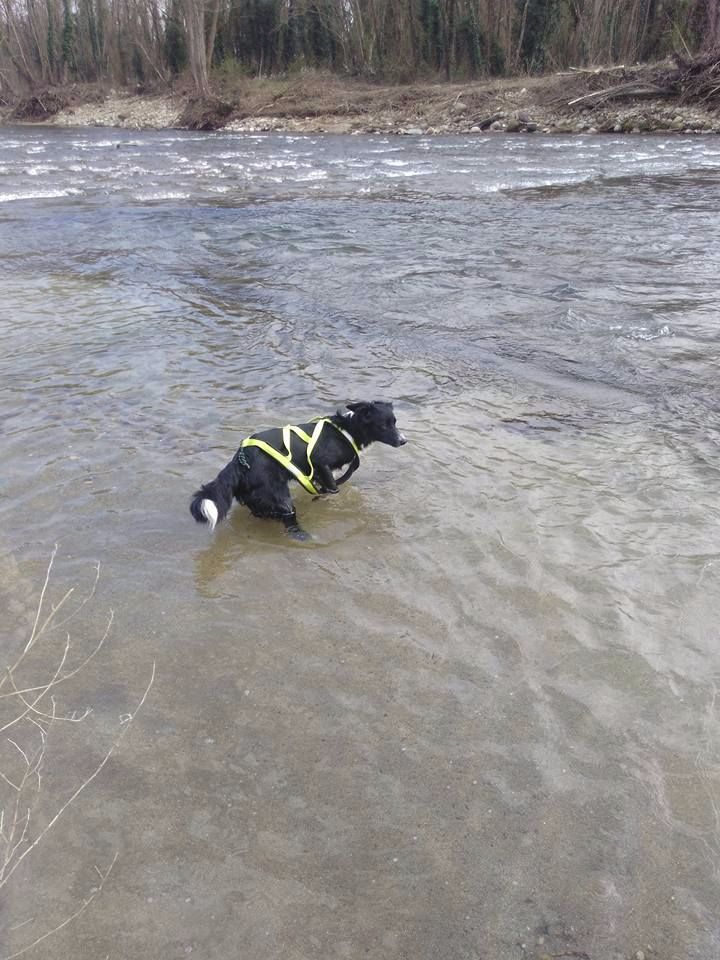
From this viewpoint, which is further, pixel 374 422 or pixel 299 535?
pixel 374 422

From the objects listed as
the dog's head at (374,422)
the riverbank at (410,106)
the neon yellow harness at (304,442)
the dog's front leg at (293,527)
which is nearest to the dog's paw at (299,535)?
the dog's front leg at (293,527)

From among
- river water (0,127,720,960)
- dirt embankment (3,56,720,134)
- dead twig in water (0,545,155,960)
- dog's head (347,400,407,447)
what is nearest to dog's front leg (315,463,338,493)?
river water (0,127,720,960)

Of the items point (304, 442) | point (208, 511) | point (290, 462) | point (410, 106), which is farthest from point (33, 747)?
point (410, 106)

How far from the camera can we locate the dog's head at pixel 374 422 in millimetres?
5086

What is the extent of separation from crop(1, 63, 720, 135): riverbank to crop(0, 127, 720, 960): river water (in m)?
27.1

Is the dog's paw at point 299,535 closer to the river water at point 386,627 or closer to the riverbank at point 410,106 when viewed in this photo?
the river water at point 386,627

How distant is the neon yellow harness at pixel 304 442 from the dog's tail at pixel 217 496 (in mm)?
199

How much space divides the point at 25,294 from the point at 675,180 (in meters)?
14.6

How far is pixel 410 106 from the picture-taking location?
41531 millimetres

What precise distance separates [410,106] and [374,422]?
41.5 metres

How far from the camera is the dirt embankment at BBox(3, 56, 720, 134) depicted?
31.4 m

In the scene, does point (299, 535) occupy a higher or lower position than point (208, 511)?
lower

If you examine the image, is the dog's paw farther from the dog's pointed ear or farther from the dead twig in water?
the dead twig in water

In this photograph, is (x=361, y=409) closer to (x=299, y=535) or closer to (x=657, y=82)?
(x=299, y=535)
